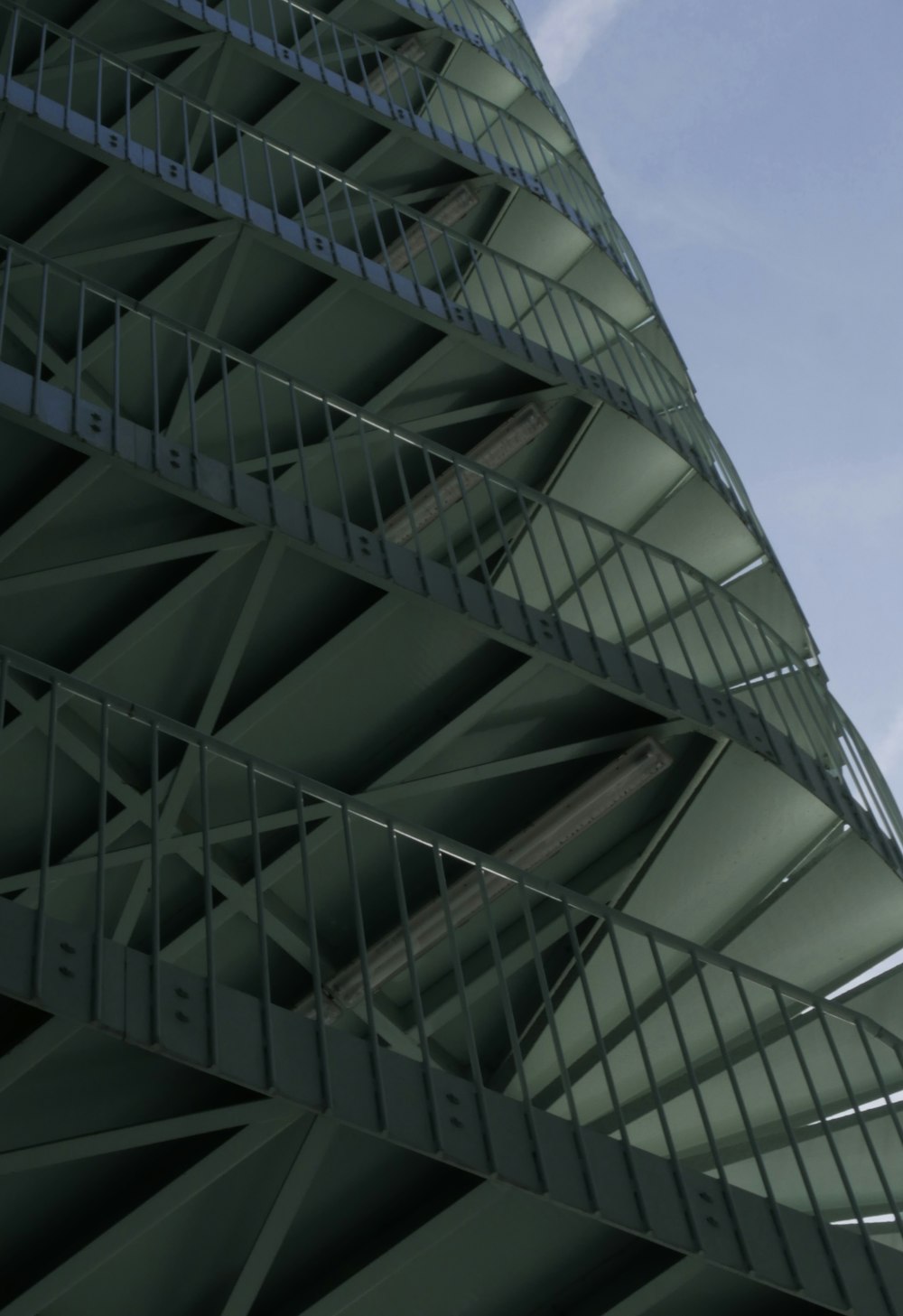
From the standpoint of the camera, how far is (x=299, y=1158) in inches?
199

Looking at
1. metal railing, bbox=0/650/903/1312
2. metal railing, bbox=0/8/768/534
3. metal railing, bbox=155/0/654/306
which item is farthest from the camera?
metal railing, bbox=155/0/654/306

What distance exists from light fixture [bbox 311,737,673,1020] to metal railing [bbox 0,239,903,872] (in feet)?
1.24

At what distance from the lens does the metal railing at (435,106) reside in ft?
39.6

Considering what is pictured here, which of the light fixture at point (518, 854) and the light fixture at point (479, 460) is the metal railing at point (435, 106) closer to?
the light fixture at point (479, 460)

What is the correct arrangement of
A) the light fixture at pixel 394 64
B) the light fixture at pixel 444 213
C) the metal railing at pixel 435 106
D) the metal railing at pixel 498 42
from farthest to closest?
the metal railing at pixel 498 42 → the light fixture at pixel 394 64 → the metal railing at pixel 435 106 → the light fixture at pixel 444 213

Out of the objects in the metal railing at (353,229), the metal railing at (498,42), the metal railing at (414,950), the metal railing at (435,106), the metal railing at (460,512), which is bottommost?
the metal railing at (414,950)

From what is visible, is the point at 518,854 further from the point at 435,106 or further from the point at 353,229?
the point at 435,106

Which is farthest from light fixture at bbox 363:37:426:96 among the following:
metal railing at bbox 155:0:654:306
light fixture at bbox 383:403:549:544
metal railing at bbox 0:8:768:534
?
light fixture at bbox 383:403:549:544

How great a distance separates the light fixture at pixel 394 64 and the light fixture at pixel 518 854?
789 centimetres

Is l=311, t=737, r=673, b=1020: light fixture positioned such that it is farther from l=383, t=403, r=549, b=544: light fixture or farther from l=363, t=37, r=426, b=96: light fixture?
l=363, t=37, r=426, b=96: light fixture

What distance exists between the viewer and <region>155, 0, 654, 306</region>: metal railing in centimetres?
1207

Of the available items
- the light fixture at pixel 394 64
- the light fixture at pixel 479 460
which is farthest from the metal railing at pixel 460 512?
the light fixture at pixel 394 64

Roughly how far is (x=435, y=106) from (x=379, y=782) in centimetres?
852

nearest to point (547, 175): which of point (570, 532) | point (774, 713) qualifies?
point (570, 532)
